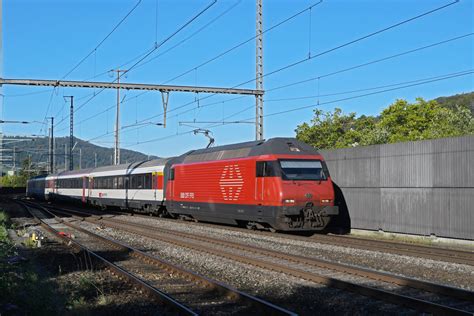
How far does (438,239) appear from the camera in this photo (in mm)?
17922

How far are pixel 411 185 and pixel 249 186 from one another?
18.6 feet

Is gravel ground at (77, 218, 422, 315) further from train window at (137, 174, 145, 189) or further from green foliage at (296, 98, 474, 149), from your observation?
green foliage at (296, 98, 474, 149)

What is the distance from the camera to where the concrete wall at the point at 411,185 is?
1719 centimetres

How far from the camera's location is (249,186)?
66.5 ft

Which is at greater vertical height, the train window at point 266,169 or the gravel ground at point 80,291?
the train window at point 266,169

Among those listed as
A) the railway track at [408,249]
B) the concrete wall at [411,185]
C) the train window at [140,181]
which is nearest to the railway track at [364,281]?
the railway track at [408,249]

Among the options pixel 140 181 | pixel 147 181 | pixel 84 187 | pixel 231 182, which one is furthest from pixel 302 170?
pixel 84 187

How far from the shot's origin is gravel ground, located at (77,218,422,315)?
8.32 m

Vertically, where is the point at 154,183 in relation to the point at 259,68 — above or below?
below

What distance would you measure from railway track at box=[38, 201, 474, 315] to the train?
3.37 m

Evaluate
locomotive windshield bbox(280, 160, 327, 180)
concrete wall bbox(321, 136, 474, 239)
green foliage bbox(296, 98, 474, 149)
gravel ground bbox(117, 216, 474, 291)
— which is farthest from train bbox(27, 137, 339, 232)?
green foliage bbox(296, 98, 474, 149)

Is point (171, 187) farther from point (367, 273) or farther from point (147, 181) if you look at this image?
point (367, 273)

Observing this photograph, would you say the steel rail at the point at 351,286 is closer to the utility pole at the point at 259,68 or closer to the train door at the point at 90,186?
the utility pole at the point at 259,68

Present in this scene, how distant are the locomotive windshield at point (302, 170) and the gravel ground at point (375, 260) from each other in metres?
2.14
